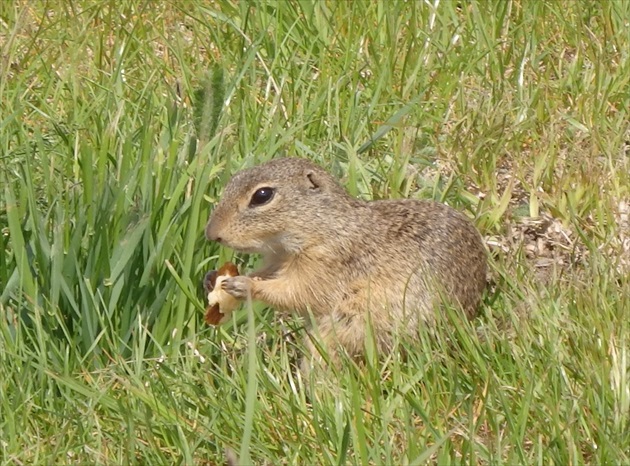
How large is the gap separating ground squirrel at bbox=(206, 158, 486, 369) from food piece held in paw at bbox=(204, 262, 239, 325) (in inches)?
3.3

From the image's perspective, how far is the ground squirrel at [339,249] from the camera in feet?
14.0

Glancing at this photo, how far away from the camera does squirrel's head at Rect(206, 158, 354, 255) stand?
424 cm

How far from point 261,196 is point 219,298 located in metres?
0.38

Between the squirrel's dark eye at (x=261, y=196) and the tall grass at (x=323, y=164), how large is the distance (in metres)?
0.18

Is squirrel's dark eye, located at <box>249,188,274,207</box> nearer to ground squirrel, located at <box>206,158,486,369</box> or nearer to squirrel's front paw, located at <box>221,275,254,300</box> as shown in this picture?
ground squirrel, located at <box>206,158,486,369</box>

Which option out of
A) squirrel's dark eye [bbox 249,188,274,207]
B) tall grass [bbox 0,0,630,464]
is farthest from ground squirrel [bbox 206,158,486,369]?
tall grass [bbox 0,0,630,464]

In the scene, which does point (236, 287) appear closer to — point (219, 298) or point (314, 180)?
point (219, 298)

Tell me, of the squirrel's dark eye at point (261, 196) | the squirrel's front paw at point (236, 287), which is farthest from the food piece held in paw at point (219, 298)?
the squirrel's dark eye at point (261, 196)

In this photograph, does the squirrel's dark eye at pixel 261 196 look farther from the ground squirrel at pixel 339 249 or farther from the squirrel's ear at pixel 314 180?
the squirrel's ear at pixel 314 180

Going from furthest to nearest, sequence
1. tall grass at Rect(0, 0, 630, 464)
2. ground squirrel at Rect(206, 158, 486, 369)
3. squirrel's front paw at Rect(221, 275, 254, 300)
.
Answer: ground squirrel at Rect(206, 158, 486, 369) < squirrel's front paw at Rect(221, 275, 254, 300) < tall grass at Rect(0, 0, 630, 464)

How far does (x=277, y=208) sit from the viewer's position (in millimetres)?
4344

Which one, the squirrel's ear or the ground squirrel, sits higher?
the squirrel's ear

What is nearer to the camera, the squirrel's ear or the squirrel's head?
the squirrel's head

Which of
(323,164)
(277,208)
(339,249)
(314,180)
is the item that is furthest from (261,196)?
(323,164)
